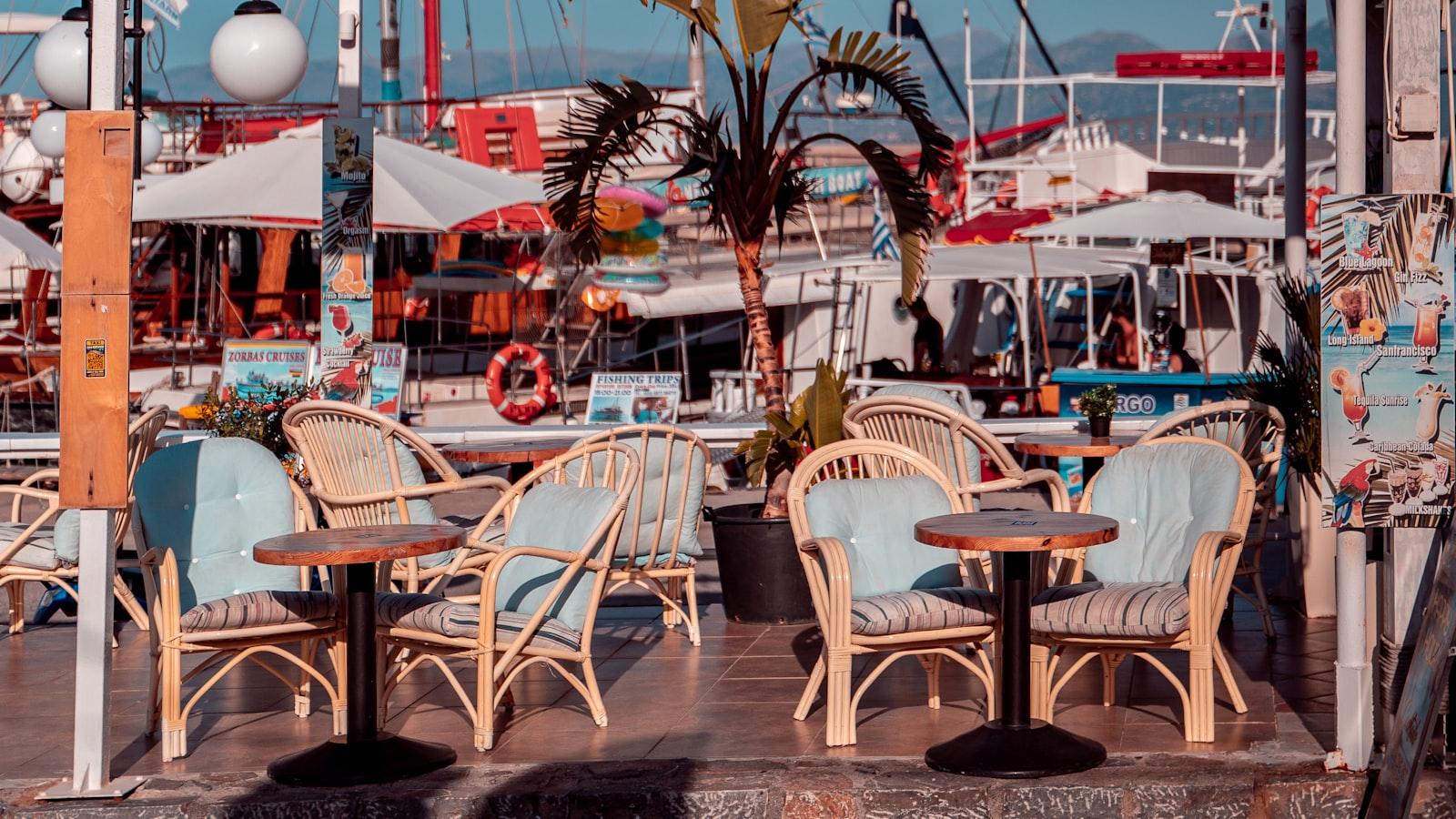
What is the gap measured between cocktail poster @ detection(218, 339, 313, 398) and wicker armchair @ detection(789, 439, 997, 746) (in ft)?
28.6

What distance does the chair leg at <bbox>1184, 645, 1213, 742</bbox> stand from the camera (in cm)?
525

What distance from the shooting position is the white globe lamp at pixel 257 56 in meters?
8.38

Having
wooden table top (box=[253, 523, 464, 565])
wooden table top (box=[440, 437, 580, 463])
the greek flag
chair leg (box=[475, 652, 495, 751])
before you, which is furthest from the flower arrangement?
the greek flag

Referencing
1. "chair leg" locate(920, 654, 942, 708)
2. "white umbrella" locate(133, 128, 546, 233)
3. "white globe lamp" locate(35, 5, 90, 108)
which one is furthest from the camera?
"white umbrella" locate(133, 128, 546, 233)

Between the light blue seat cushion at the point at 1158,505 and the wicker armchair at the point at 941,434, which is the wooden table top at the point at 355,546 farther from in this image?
the light blue seat cushion at the point at 1158,505

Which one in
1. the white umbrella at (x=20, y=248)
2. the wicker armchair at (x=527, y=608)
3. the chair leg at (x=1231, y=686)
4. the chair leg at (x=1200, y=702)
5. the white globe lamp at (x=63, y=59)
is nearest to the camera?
the chair leg at (x=1200, y=702)

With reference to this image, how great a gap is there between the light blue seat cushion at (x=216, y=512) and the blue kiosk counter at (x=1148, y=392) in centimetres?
720

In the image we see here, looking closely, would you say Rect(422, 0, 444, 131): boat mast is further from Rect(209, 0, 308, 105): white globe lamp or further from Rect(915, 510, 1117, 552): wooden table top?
Rect(915, 510, 1117, 552): wooden table top

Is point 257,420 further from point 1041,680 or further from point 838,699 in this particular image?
point 1041,680

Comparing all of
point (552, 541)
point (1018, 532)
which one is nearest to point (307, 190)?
point (552, 541)

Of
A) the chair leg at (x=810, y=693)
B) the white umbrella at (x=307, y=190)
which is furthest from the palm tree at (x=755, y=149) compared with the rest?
the chair leg at (x=810, y=693)

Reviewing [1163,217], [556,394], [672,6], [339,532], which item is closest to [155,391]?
[556,394]

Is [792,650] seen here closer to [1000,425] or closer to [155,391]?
[1000,425]

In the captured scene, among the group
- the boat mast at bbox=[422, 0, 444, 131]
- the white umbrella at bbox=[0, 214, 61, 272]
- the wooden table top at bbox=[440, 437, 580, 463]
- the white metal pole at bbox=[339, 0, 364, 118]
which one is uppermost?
the boat mast at bbox=[422, 0, 444, 131]
